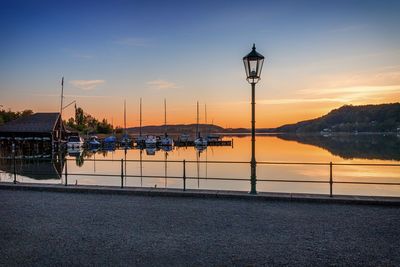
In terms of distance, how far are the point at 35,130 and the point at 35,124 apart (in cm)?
279

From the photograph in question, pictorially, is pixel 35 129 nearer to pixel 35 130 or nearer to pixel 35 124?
pixel 35 130

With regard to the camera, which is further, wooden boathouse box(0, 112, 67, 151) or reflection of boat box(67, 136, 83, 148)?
reflection of boat box(67, 136, 83, 148)

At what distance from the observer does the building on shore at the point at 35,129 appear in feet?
262

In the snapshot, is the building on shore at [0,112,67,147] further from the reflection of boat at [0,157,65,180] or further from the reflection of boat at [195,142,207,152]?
the reflection of boat at [195,142,207,152]

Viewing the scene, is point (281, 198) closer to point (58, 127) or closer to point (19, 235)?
point (19, 235)

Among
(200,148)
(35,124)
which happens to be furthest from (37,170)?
(200,148)

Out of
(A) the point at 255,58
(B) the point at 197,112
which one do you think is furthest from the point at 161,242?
(B) the point at 197,112

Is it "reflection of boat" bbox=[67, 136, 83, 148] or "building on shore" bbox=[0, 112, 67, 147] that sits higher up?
"building on shore" bbox=[0, 112, 67, 147]

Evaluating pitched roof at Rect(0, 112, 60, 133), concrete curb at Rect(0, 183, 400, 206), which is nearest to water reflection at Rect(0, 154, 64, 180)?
concrete curb at Rect(0, 183, 400, 206)

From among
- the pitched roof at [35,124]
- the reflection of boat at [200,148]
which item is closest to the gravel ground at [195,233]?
the pitched roof at [35,124]

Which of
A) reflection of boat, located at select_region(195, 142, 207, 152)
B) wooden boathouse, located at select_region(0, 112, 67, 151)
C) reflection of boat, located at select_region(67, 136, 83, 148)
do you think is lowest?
reflection of boat, located at select_region(195, 142, 207, 152)

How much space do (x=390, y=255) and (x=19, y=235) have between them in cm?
747

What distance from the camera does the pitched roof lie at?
81006mm

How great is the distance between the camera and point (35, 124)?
83312 mm
